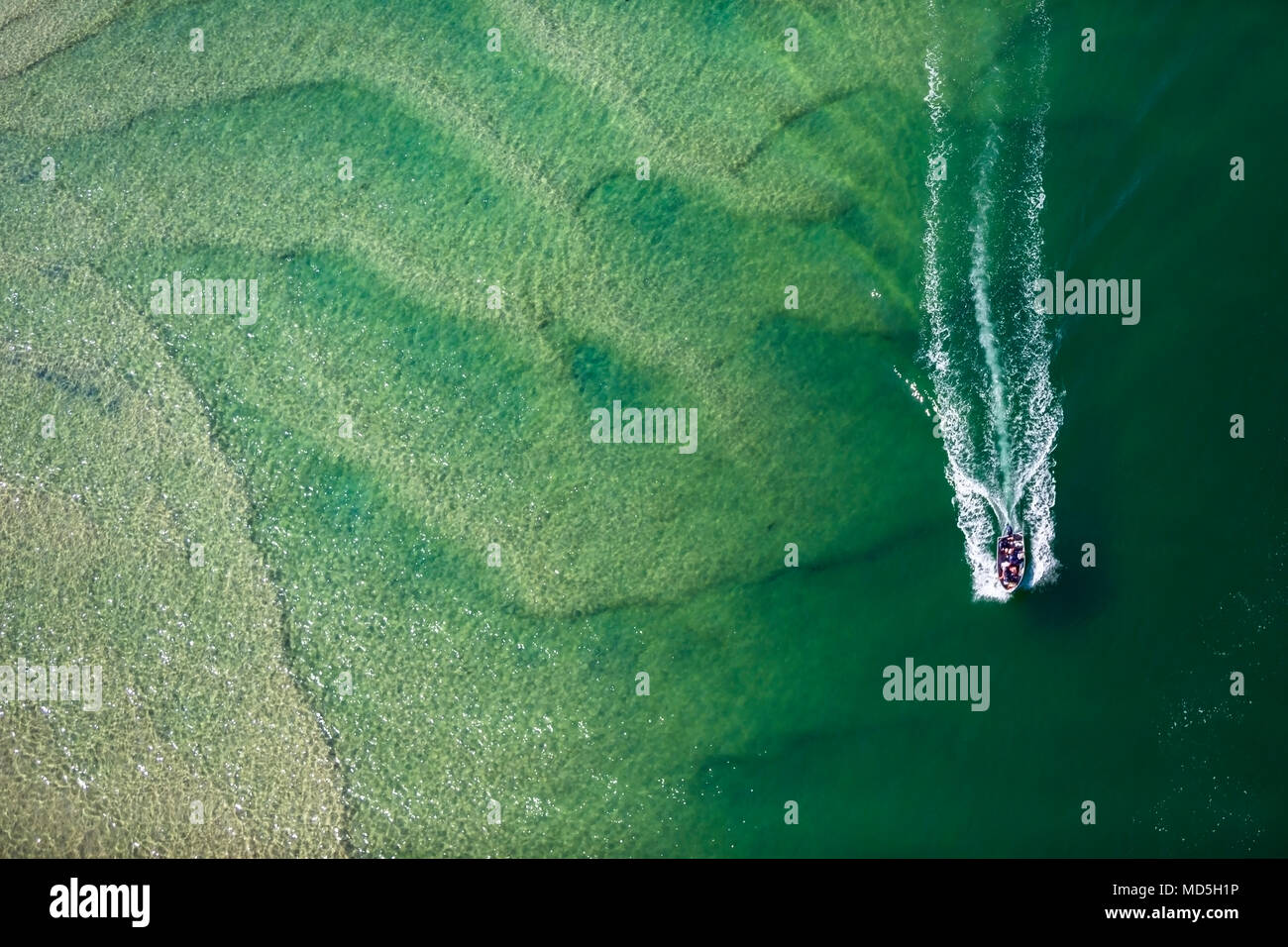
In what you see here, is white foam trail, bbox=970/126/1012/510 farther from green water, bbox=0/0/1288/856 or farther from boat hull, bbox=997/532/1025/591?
boat hull, bbox=997/532/1025/591

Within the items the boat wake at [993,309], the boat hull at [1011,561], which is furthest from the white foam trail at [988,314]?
the boat hull at [1011,561]

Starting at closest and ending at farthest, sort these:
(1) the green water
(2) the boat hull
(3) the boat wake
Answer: (1) the green water → (2) the boat hull → (3) the boat wake

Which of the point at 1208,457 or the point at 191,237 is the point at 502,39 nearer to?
the point at 191,237

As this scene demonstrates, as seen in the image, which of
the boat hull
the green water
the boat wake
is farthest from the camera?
the boat wake

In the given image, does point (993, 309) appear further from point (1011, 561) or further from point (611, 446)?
point (611, 446)

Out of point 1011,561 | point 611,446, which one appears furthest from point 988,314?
point 611,446

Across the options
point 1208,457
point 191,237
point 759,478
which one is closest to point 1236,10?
point 1208,457

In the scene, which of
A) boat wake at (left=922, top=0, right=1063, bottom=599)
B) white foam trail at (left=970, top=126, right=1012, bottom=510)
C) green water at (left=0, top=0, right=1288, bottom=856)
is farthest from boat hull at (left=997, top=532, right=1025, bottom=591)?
white foam trail at (left=970, top=126, right=1012, bottom=510)
